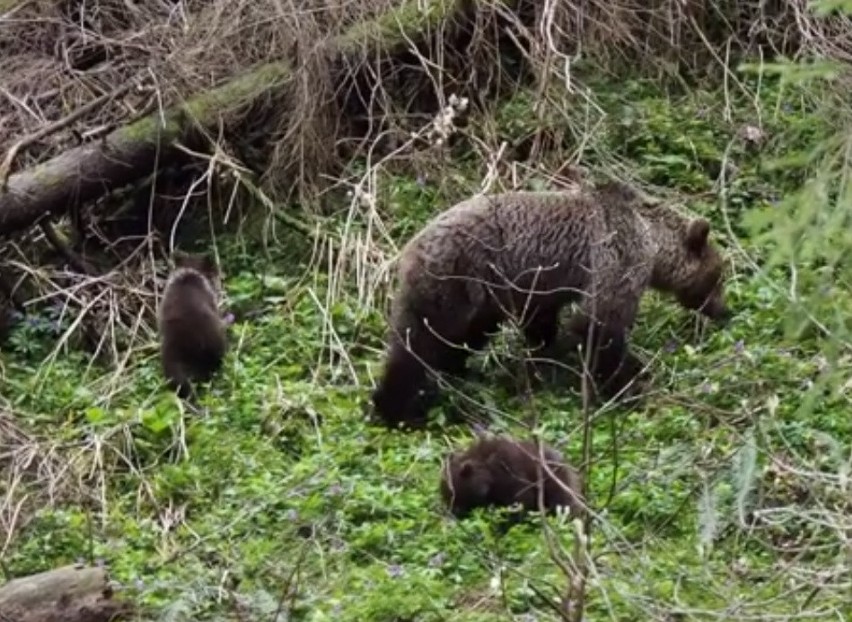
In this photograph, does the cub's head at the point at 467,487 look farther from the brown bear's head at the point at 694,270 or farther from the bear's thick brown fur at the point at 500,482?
the brown bear's head at the point at 694,270

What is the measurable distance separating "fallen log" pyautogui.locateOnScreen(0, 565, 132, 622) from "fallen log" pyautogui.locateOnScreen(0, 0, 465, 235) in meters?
3.87

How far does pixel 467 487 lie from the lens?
8633mm

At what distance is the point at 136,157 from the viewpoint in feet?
38.4

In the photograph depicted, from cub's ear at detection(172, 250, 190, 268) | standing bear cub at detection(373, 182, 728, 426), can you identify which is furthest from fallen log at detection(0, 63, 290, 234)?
standing bear cub at detection(373, 182, 728, 426)

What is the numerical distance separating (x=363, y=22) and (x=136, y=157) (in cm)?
162

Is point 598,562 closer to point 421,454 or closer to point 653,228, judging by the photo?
point 421,454

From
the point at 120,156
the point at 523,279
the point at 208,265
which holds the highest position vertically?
the point at 523,279

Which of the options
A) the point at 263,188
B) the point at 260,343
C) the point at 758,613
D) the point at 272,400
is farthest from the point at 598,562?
the point at 263,188

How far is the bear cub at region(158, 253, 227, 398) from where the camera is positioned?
10.3 m

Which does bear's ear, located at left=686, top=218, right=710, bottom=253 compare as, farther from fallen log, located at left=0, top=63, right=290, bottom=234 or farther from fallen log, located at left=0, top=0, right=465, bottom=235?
fallen log, located at left=0, top=63, right=290, bottom=234

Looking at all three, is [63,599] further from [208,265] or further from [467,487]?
[208,265]

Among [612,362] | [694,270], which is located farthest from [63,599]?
[694,270]

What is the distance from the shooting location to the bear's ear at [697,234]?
10617 millimetres

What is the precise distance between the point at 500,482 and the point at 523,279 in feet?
5.87
